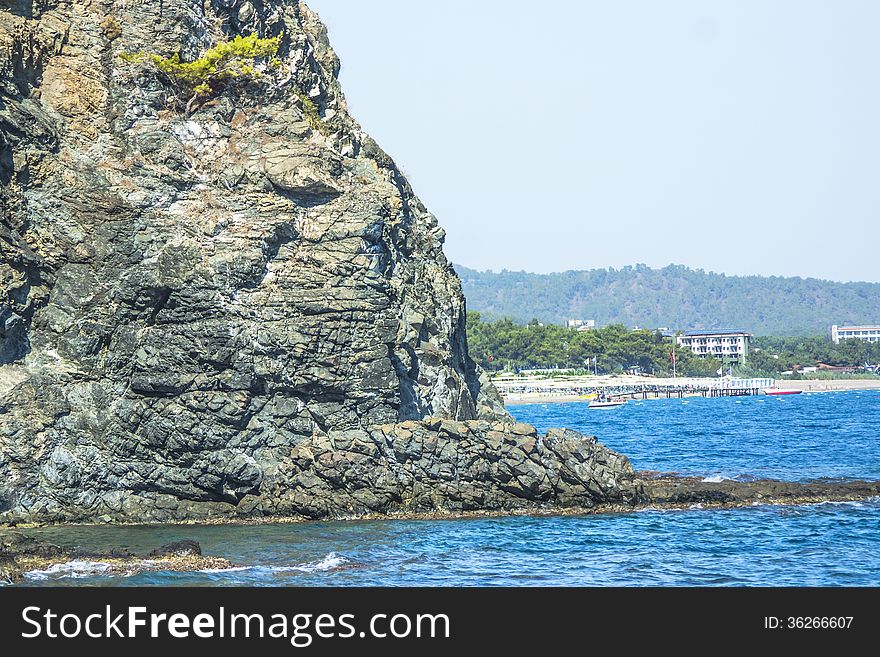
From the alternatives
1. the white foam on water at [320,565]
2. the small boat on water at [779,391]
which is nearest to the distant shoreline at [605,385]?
the small boat on water at [779,391]

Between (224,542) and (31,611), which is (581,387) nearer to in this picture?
(224,542)

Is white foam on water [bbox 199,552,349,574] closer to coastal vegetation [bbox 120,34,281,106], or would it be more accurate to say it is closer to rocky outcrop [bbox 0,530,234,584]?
rocky outcrop [bbox 0,530,234,584]

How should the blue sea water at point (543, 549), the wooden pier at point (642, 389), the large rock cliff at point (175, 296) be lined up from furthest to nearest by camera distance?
1. the wooden pier at point (642, 389)
2. the large rock cliff at point (175, 296)
3. the blue sea water at point (543, 549)

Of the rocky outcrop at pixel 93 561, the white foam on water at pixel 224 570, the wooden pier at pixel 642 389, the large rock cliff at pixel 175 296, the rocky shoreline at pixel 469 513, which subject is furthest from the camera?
the wooden pier at pixel 642 389

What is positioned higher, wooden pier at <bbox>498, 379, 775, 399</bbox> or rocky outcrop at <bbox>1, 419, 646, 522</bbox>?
rocky outcrop at <bbox>1, 419, 646, 522</bbox>

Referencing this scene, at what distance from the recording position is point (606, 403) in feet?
465

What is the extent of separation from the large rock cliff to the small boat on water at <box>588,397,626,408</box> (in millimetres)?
98340

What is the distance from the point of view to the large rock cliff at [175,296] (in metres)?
40.1

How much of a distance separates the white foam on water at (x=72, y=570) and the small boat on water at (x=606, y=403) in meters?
113

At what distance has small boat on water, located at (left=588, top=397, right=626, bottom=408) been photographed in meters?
140

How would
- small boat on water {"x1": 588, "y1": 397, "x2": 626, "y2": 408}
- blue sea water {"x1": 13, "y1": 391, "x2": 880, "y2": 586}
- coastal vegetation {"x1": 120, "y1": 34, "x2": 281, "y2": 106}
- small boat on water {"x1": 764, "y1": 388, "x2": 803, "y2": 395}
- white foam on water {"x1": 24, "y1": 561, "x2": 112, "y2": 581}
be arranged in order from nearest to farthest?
white foam on water {"x1": 24, "y1": 561, "x2": 112, "y2": 581} < blue sea water {"x1": 13, "y1": 391, "x2": 880, "y2": 586} < coastal vegetation {"x1": 120, "y1": 34, "x2": 281, "y2": 106} < small boat on water {"x1": 588, "y1": 397, "x2": 626, "y2": 408} < small boat on water {"x1": 764, "y1": 388, "x2": 803, "y2": 395}

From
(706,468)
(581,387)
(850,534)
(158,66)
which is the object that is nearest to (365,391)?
(158,66)

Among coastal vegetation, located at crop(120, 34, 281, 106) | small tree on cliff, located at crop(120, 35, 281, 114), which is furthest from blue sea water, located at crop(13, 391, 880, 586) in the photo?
coastal vegetation, located at crop(120, 34, 281, 106)

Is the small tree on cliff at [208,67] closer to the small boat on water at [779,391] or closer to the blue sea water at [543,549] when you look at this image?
the blue sea water at [543,549]
